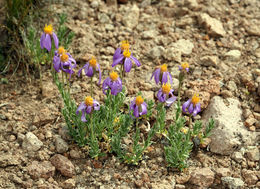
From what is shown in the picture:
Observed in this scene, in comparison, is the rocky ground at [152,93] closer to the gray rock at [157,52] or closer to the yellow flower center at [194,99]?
the gray rock at [157,52]

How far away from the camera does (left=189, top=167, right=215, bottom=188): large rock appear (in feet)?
13.7

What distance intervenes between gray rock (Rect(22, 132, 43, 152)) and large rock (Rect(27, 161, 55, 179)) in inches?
8.8

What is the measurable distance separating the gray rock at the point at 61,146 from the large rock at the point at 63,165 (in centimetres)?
12

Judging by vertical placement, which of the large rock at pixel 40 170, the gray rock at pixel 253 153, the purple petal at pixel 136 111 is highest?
the purple petal at pixel 136 111

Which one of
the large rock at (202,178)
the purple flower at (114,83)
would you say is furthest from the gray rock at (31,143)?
the large rock at (202,178)

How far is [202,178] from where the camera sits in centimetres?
419

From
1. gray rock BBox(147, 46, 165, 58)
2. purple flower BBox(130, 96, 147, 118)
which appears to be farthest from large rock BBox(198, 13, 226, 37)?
purple flower BBox(130, 96, 147, 118)

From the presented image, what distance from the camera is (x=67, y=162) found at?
14.0 feet

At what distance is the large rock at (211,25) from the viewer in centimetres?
591

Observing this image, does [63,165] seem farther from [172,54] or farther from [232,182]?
[172,54]

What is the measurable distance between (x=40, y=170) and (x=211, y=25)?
3.53 metres

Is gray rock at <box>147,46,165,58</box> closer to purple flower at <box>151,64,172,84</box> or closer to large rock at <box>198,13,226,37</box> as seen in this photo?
large rock at <box>198,13,226,37</box>

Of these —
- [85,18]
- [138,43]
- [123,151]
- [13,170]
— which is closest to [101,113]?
[123,151]

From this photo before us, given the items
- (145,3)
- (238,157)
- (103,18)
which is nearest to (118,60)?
(238,157)
